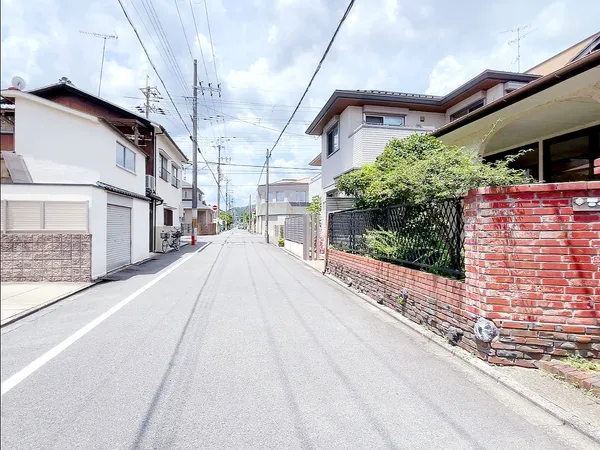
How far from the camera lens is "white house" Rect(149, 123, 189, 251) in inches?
714

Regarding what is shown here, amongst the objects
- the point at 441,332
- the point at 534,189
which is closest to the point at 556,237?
the point at 534,189

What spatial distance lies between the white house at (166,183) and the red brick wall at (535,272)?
15951mm

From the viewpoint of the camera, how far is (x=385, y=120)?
13.6 meters

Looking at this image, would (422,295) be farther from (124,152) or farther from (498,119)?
(124,152)

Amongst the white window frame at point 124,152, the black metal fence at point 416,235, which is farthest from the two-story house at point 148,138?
the black metal fence at point 416,235

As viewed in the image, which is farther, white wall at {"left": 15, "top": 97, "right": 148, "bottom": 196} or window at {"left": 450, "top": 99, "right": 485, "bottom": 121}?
window at {"left": 450, "top": 99, "right": 485, "bottom": 121}

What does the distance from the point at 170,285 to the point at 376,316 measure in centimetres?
499

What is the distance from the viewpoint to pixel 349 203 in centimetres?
1168

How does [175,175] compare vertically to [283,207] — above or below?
above

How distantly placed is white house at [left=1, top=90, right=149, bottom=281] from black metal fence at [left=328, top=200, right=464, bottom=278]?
164 inches

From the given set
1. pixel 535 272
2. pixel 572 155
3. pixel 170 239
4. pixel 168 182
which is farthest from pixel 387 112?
pixel 168 182

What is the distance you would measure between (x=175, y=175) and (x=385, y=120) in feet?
49.5

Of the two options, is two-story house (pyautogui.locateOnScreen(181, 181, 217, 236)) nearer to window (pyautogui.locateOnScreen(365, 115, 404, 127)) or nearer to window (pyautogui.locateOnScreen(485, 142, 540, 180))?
window (pyautogui.locateOnScreen(365, 115, 404, 127))

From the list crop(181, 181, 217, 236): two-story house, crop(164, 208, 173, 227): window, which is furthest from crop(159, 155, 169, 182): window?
crop(181, 181, 217, 236): two-story house
